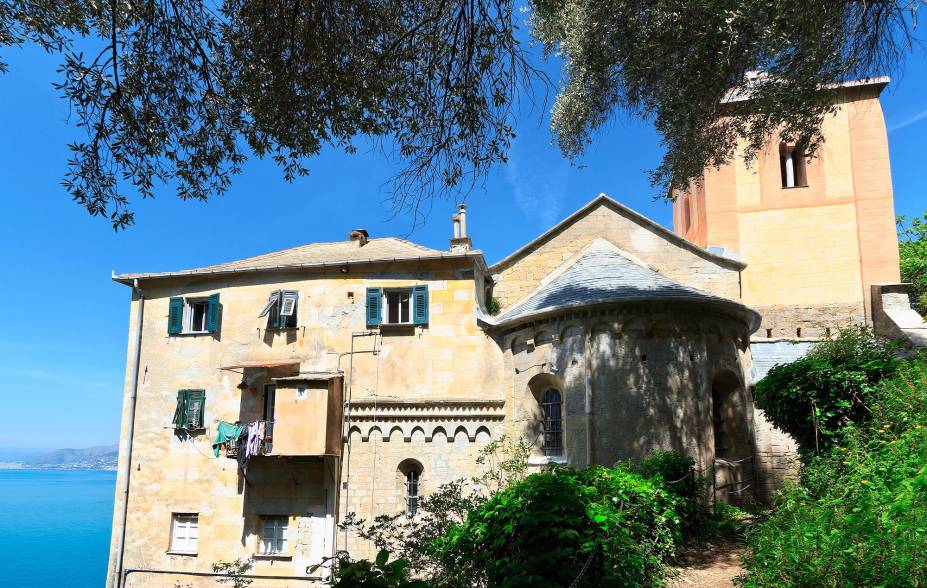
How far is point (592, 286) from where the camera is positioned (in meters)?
16.9

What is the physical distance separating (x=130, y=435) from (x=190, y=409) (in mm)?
2293

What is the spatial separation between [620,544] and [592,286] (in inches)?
388

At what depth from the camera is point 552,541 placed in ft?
23.8

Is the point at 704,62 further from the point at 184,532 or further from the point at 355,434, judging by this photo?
the point at 184,532

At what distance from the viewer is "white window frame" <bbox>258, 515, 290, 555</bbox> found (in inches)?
706

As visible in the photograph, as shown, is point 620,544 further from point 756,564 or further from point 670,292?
point 670,292

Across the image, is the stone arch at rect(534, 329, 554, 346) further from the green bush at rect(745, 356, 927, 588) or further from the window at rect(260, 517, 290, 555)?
the window at rect(260, 517, 290, 555)

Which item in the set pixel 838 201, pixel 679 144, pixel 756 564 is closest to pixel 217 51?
pixel 679 144

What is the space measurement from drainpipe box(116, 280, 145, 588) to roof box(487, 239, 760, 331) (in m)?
11.9

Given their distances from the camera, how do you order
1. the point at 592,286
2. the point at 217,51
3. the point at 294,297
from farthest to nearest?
the point at 294,297
the point at 592,286
the point at 217,51

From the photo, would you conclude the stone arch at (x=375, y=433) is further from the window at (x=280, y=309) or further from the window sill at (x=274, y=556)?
the window at (x=280, y=309)

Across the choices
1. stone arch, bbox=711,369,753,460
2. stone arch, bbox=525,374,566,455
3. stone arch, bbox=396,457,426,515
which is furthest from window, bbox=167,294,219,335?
stone arch, bbox=711,369,753,460

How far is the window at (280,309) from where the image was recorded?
19500mm

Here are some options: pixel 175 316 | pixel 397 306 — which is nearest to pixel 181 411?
pixel 175 316
